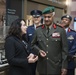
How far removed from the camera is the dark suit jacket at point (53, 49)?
12.0 ft

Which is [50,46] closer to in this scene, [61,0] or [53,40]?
[53,40]

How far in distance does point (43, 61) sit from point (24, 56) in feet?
0.90

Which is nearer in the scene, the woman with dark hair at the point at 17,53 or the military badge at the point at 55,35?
the woman with dark hair at the point at 17,53

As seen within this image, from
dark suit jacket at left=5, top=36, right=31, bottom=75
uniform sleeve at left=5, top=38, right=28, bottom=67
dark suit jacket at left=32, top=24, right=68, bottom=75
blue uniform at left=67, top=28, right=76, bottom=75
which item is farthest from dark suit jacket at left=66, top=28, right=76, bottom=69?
uniform sleeve at left=5, top=38, right=28, bottom=67

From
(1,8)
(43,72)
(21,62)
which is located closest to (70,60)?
(43,72)

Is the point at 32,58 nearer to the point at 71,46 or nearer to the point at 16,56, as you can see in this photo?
the point at 16,56

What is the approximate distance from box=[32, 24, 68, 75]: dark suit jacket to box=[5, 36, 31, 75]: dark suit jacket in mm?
204

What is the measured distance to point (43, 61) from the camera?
3721 millimetres

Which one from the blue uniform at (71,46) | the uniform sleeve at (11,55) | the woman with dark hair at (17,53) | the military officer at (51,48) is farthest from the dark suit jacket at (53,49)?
the blue uniform at (71,46)

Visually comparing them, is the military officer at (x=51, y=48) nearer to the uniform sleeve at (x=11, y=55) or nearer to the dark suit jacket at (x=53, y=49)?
the dark suit jacket at (x=53, y=49)

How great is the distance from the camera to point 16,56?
3607 millimetres

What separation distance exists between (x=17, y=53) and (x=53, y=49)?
1.62ft

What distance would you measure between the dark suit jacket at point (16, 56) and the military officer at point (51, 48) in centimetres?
20

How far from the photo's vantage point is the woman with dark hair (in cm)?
354
